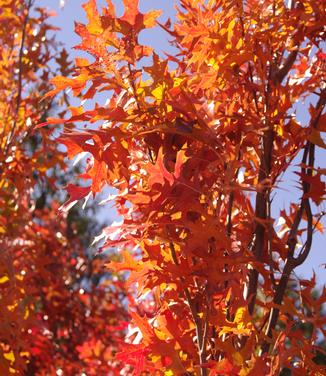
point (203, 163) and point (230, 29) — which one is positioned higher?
point (230, 29)

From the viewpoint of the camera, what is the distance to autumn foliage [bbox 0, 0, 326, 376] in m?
1.26

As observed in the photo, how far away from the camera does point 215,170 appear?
1364mm

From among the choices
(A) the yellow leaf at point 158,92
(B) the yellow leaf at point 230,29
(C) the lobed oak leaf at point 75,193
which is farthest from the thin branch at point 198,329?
(B) the yellow leaf at point 230,29

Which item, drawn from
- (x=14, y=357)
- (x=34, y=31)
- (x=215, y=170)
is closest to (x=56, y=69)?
(x=34, y=31)

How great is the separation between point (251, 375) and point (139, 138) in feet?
1.98

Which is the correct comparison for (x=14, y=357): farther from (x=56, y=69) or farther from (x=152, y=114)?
(x=56, y=69)

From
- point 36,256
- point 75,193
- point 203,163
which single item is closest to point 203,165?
point 203,163

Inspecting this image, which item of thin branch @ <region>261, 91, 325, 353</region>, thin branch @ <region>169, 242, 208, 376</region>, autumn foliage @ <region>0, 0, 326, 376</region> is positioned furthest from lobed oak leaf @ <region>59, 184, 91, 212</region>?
thin branch @ <region>261, 91, 325, 353</region>

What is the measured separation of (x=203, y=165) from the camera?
4.43 ft

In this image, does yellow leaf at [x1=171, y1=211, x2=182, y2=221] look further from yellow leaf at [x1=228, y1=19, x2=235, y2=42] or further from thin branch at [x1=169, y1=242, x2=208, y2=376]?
yellow leaf at [x1=228, y1=19, x2=235, y2=42]

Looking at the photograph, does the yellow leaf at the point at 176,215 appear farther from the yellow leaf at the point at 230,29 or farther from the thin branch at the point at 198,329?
the yellow leaf at the point at 230,29

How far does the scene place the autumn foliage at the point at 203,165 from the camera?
49.7 inches

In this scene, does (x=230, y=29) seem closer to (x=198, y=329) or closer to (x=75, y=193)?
(x=75, y=193)

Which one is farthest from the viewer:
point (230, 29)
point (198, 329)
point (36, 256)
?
point (36, 256)
